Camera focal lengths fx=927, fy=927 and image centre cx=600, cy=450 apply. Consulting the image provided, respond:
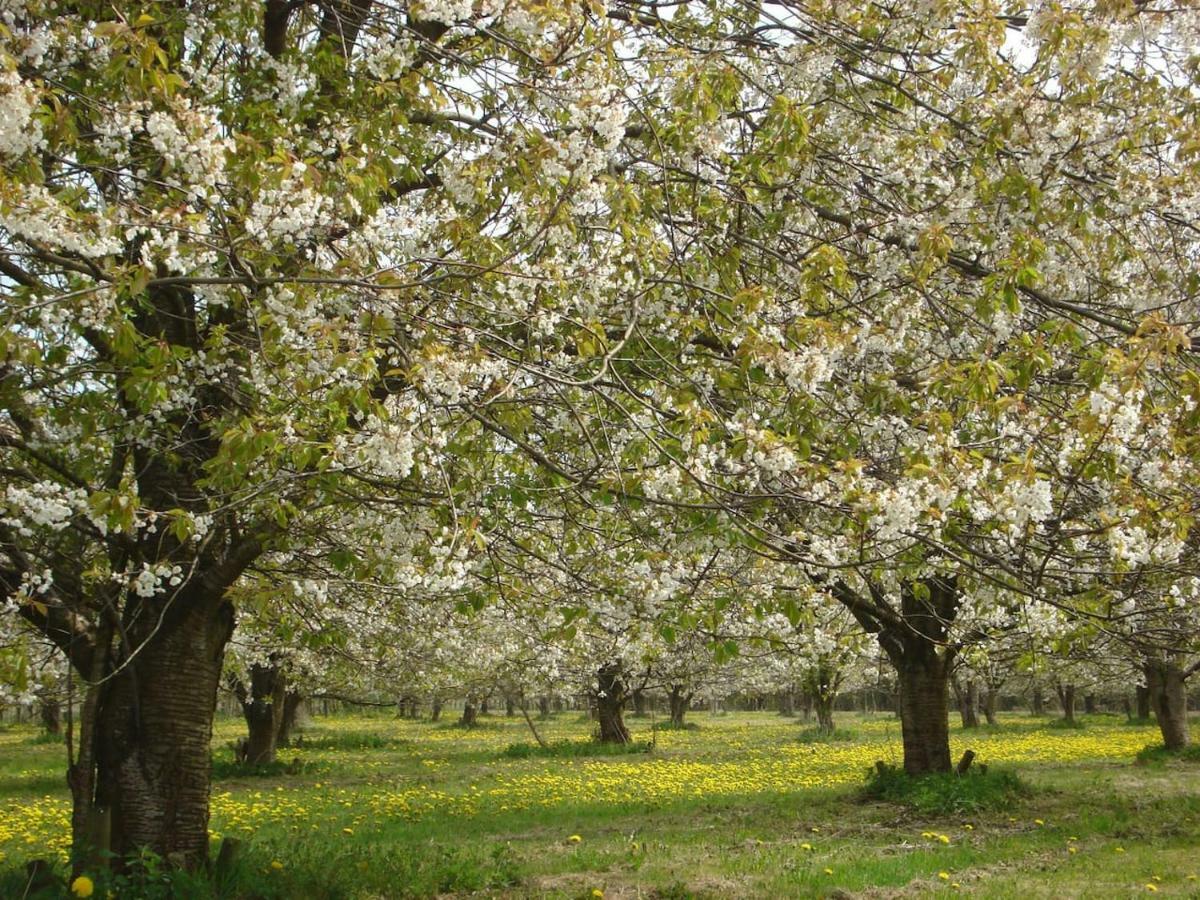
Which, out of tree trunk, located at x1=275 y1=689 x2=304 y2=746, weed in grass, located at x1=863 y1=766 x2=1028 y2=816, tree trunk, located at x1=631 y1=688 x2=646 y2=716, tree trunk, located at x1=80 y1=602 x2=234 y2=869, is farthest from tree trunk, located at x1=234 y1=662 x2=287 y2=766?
tree trunk, located at x1=631 y1=688 x2=646 y2=716

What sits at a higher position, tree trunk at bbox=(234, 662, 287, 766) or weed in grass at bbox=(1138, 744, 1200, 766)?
tree trunk at bbox=(234, 662, 287, 766)

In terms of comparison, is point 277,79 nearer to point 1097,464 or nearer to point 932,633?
Result: point 1097,464

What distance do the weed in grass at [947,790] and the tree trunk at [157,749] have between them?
9.66m

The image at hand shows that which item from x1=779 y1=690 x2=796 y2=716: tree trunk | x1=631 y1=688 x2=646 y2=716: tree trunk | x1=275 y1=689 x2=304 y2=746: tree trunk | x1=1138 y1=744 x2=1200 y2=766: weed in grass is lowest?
x1=779 y1=690 x2=796 y2=716: tree trunk

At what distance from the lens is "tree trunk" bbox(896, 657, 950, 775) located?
14.0 metres

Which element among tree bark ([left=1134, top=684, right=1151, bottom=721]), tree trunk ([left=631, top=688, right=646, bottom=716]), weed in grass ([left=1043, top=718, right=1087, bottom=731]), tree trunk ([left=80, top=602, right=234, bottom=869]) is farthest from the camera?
tree bark ([left=1134, top=684, right=1151, bottom=721])

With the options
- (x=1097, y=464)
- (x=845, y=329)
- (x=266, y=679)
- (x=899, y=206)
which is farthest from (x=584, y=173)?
(x=266, y=679)

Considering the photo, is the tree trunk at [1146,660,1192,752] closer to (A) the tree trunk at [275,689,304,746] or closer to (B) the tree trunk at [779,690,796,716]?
(A) the tree trunk at [275,689,304,746]

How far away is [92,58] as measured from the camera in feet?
16.9

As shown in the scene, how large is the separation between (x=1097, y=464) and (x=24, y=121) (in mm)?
4574

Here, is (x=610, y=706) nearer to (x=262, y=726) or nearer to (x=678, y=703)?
(x=262, y=726)

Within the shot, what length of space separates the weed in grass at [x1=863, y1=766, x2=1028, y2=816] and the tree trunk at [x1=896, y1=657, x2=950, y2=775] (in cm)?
31

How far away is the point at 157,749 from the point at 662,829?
7.23 meters

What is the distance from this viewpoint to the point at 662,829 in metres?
12.0
